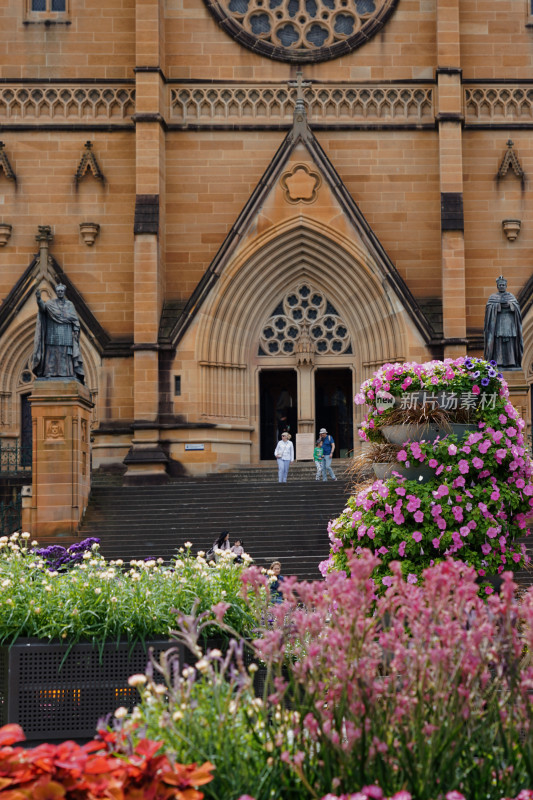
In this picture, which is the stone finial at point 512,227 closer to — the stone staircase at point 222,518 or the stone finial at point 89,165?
the stone staircase at point 222,518

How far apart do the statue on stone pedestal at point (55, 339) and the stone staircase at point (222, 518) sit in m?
2.87

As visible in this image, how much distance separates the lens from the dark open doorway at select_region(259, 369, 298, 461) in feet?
89.5

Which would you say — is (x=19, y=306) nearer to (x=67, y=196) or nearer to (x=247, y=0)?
(x=67, y=196)

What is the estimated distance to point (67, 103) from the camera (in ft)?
86.2

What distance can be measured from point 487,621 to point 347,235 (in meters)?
21.7

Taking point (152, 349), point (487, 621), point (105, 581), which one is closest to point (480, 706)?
point (487, 621)

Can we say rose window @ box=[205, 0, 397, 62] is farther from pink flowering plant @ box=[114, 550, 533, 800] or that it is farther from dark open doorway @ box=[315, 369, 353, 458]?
pink flowering plant @ box=[114, 550, 533, 800]

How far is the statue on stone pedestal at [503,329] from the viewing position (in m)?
20.6

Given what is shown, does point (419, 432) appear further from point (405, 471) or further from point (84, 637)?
point (84, 637)

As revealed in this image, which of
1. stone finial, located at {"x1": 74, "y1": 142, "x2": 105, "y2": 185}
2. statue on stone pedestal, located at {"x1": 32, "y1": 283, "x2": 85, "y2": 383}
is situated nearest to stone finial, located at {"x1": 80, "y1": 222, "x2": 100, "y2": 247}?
stone finial, located at {"x1": 74, "y1": 142, "x2": 105, "y2": 185}

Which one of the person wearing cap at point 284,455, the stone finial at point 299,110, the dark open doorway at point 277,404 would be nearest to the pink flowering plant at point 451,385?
the person wearing cap at point 284,455

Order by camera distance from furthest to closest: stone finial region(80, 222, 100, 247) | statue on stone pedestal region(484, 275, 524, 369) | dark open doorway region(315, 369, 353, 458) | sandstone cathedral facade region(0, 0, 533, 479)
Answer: dark open doorway region(315, 369, 353, 458) < stone finial region(80, 222, 100, 247) < sandstone cathedral facade region(0, 0, 533, 479) < statue on stone pedestal region(484, 275, 524, 369)

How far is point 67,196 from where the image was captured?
26.2 metres

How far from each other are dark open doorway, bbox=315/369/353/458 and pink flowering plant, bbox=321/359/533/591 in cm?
1806
